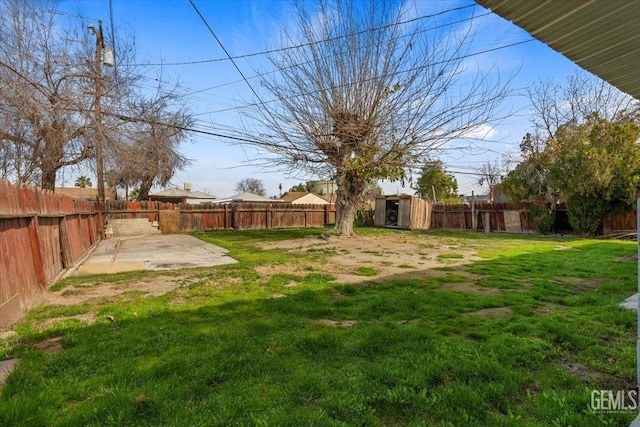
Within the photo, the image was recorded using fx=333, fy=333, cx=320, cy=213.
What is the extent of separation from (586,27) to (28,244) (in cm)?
600

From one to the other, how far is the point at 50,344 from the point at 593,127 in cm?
1680

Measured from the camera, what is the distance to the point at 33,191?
4.71m

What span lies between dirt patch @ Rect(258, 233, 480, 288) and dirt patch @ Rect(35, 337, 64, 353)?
3.15m

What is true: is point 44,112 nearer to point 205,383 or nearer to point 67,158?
point 67,158

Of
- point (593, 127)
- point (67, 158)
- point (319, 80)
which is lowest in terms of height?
point (67, 158)

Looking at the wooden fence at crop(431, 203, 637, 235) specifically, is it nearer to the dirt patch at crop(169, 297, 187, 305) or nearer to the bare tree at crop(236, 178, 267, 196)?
the dirt patch at crop(169, 297, 187, 305)

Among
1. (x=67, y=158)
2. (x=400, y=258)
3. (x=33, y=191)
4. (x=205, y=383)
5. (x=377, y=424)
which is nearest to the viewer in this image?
(x=377, y=424)

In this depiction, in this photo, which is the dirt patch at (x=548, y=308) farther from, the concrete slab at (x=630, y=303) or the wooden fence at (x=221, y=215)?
the wooden fence at (x=221, y=215)

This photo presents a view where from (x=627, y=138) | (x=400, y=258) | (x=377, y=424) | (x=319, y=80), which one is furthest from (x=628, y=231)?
(x=377, y=424)

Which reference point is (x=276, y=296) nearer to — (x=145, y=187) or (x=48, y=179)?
(x=48, y=179)

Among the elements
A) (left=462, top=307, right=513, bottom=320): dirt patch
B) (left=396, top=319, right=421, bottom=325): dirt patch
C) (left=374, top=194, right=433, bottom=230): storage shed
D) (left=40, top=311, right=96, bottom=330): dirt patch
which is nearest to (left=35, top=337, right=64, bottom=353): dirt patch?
(left=40, top=311, right=96, bottom=330): dirt patch

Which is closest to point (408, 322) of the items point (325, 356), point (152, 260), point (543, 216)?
point (325, 356)

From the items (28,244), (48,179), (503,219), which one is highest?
(48,179)

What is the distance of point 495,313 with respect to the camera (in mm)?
3641
